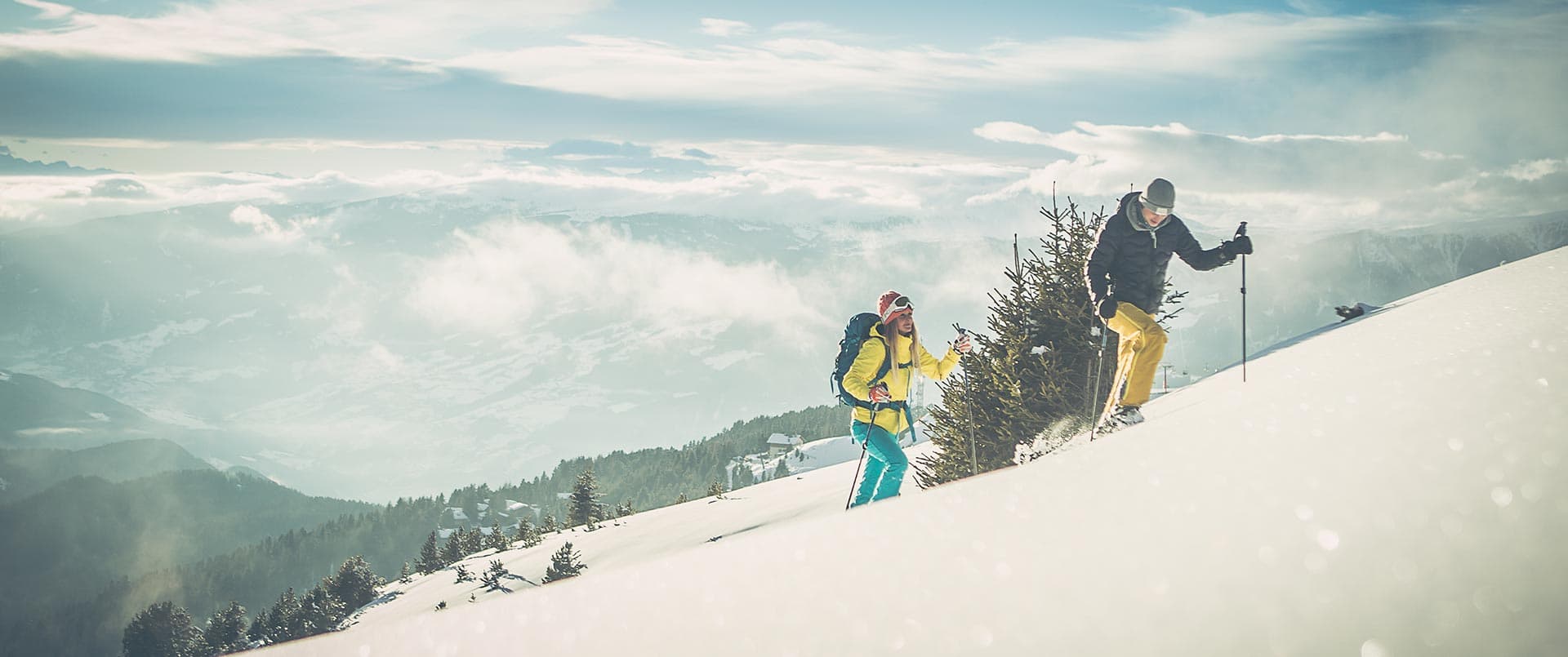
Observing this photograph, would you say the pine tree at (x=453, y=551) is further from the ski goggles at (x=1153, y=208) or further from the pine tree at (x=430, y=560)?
the ski goggles at (x=1153, y=208)

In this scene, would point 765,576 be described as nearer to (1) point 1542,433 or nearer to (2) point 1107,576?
(2) point 1107,576

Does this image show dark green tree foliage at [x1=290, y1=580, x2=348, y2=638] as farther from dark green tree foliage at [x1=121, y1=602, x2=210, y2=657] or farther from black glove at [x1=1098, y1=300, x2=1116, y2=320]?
black glove at [x1=1098, y1=300, x2=1116, y2=320]

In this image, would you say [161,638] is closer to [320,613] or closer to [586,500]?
[320,613]

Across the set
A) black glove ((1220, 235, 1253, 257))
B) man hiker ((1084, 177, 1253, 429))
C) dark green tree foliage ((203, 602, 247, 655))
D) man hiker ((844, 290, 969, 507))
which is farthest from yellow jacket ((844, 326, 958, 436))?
dark green tree foliage ((203, 602, 247, 655))

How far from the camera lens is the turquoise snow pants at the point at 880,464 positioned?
8.85 metres

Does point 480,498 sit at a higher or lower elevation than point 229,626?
lower

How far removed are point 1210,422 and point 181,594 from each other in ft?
674

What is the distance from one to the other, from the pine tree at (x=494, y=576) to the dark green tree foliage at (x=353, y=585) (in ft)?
158

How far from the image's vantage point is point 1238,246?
9.23 m

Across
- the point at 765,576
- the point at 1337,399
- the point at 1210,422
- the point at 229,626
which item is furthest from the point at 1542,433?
the point at 229,626

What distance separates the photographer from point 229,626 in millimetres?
78750

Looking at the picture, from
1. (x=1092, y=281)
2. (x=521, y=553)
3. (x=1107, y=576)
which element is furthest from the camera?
(x=521, y=553)

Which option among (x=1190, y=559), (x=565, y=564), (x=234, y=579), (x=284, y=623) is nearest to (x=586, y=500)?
(x=565, y=564)

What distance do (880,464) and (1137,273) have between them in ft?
11.9
